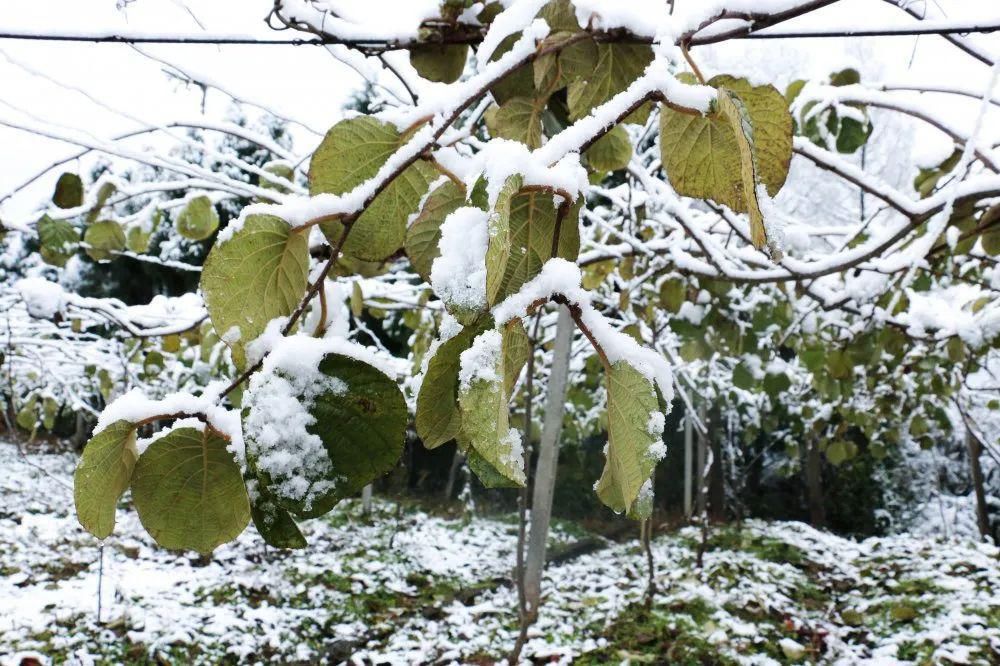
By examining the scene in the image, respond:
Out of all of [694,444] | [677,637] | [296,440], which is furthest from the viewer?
[694,444]

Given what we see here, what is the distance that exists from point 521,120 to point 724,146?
118 millimetres

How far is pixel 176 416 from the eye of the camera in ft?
0.88

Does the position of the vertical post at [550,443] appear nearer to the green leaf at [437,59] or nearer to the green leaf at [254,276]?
the green leaf at [437,59]

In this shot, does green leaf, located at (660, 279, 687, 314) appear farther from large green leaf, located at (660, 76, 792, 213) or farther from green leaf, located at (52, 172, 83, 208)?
large green leaf, located at (660, 76, 792, 213)

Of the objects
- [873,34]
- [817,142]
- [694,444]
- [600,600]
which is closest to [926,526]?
[694,444]

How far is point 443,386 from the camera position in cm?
25

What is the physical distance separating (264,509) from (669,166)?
240 millimetres

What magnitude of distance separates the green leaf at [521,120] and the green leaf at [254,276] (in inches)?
5.6

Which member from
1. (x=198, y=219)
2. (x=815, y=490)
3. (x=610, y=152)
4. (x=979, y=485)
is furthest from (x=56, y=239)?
(x=815, y=490)

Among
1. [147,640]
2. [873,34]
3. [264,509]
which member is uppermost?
[873,34]

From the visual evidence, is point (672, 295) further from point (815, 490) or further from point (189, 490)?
point (815, 490)

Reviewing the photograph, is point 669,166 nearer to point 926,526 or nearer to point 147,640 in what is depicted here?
point 147,640

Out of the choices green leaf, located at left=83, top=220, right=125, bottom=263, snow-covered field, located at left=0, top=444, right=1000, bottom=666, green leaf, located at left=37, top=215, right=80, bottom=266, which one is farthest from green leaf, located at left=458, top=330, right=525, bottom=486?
snow-covered field, located at left=0, top=444, right=1000, bottom=666

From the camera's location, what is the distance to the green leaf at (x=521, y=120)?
37cm
